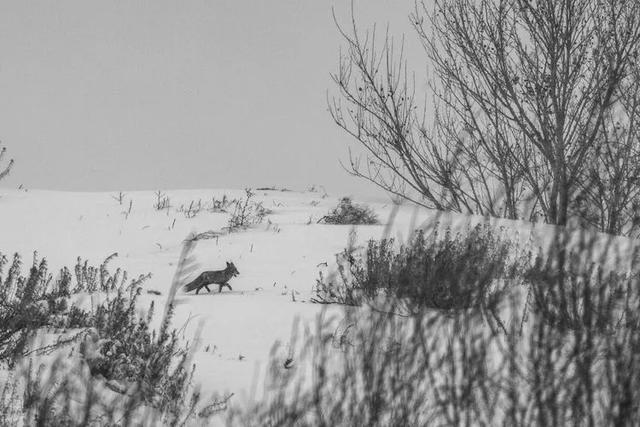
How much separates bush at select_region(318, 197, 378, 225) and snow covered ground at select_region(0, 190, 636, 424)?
0.71 ft

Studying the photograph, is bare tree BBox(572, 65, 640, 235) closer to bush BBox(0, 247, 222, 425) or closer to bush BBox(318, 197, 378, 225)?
bush BBox(318, 197, 378, 225)

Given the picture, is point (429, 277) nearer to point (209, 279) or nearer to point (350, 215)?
point (209, 279)

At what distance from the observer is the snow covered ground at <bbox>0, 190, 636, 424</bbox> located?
355 cm

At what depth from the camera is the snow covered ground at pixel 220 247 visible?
3.55 meters

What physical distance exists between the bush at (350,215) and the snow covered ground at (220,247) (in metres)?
0.22

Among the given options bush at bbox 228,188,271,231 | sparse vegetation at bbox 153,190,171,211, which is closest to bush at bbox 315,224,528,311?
bush at bbox 228,188,271,231

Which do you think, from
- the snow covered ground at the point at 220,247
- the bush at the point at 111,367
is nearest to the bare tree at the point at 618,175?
the snow covered ground at the point at 220,247

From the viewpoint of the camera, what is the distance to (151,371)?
106 inches

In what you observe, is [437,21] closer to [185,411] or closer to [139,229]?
[139,229]

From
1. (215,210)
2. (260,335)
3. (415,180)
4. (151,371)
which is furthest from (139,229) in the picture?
(151,371)

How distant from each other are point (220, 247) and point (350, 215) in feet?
7.69

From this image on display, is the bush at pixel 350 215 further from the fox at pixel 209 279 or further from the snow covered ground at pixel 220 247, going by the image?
the fox at pixel 209 279

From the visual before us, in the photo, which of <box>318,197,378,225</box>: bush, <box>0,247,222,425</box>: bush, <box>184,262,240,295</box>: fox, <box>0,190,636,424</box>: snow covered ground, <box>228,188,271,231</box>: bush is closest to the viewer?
<box>0,247,222,425</box>: bush

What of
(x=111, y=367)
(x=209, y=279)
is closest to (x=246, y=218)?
(x=209, y=279)
